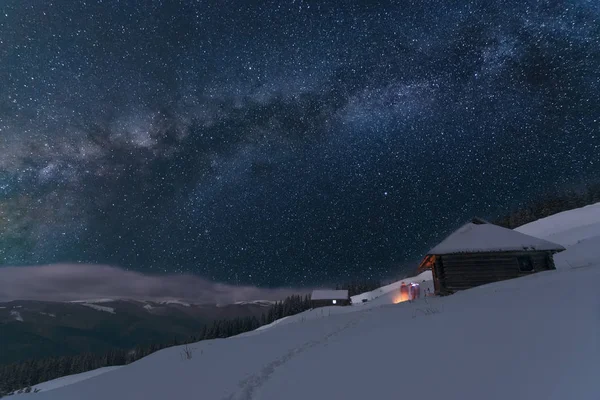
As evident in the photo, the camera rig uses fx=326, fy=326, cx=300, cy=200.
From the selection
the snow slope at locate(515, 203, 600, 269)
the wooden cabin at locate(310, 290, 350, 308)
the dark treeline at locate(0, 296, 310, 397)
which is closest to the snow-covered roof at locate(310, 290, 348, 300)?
the wooden cabin at locate(310, 290, 350, 308)

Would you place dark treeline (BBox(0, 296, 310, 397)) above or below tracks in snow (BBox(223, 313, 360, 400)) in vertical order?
below

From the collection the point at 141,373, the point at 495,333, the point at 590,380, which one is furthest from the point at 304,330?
the point at 590,380

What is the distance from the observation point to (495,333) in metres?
5.18

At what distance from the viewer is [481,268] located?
20750 mm

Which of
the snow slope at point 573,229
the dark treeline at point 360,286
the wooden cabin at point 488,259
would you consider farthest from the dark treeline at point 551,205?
the wooden cabin at point 488,259

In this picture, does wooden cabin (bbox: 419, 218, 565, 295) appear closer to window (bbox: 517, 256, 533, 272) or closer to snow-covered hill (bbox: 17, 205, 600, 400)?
window (bbox: 517, 256, 533, 272)

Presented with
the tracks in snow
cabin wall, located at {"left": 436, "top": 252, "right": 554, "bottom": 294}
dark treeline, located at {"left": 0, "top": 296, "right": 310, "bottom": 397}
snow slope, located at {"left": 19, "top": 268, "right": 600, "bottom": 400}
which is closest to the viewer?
snow slope, located at {"left": 19, "top": 268, "right": 600, "bottom": 400}

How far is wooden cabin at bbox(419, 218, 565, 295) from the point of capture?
2027 centimetres

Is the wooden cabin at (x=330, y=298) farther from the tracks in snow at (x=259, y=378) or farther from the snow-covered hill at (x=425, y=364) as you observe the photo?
the tracks in snow at (x=259, y=378)

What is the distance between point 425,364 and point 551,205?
85.4 meters

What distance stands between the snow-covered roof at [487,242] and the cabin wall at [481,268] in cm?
57

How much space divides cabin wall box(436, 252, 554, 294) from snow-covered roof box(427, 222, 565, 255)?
22.4 inches

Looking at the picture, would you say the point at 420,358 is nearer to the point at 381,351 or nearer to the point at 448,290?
the point at 381,351

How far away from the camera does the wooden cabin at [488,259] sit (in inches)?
798
